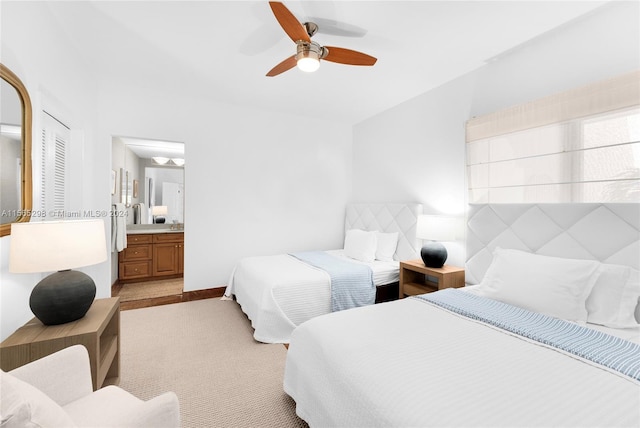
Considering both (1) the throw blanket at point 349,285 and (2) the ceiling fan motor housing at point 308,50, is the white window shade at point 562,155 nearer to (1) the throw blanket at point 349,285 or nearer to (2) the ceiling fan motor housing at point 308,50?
(1) the throw blanket at point 349,285

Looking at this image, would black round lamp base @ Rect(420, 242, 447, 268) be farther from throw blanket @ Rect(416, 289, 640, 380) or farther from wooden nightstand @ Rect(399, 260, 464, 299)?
throw blanket @ Rect(416, 289, 640, 380)

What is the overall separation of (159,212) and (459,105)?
17.4ft

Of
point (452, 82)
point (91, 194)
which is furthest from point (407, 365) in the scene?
point (91, 194)

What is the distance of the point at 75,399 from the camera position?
1246 millimetres

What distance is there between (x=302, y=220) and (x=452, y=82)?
9.03 feet

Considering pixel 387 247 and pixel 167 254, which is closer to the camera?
pixel 387 247

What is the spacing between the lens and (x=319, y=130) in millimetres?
4672

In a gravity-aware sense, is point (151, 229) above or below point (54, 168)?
below

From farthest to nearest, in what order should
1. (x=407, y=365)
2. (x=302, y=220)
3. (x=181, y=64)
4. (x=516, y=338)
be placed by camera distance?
(x=302, y=220), (x=181, y=64), (x=516, y=338), (x=407, y=365)

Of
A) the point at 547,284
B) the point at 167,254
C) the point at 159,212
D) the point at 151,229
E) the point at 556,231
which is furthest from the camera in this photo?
the point at 159,212

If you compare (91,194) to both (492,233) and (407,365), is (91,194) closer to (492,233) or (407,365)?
(407,365)

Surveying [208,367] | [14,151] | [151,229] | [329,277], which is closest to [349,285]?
[329,277]

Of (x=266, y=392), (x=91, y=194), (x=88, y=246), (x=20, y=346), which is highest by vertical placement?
(x=91, y=194)

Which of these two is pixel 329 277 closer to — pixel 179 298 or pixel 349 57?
pixel 349 57
